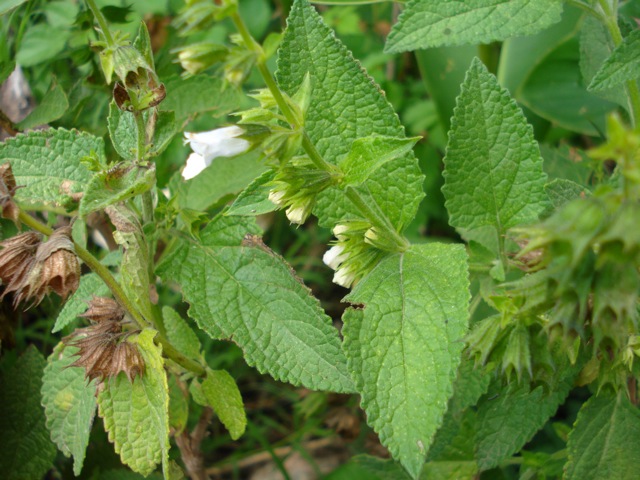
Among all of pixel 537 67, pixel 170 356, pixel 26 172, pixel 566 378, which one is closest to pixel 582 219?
pixel 566 378

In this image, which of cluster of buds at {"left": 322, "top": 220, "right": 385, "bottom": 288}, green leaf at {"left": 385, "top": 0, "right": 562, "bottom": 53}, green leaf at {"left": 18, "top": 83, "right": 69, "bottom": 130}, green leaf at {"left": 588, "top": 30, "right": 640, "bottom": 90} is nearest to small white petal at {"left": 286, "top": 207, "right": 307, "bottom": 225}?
cluster of buds at {"left": 322, "top": 220, "right": 385, "bottom": 288}

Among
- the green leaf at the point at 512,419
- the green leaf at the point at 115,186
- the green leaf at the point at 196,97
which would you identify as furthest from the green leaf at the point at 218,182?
the green leaf at the point at 512,419

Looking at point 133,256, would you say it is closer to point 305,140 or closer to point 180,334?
point 180,334

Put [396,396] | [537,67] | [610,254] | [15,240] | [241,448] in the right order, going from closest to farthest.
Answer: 1. [610,254]
2. [396,396]
3. [15,240]
4. [537,67]
5. [241,448]

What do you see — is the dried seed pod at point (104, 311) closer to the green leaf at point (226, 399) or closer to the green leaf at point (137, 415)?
the green leaf at point (137, 415)

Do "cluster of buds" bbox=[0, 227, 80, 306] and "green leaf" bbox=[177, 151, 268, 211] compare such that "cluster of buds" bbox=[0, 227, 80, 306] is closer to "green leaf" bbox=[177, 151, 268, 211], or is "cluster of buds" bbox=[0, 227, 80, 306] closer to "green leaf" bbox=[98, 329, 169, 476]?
"green leaf" bbox=[98, 329, 169, 476]

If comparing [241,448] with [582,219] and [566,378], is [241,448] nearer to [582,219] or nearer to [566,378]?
[566,378]
